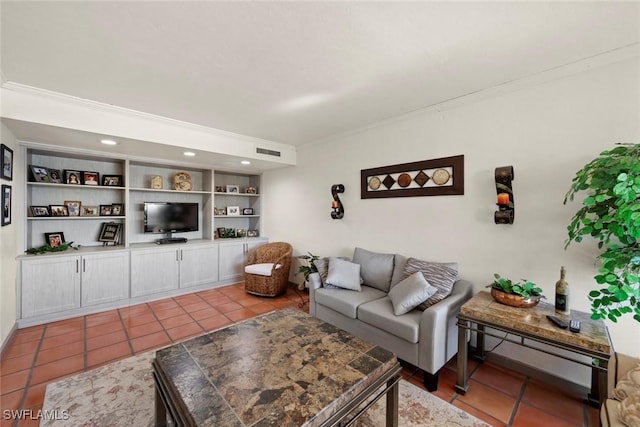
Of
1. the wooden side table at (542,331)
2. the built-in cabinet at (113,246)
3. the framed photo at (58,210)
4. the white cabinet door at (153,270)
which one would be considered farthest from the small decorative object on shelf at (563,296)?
the framed photo at (58,210)

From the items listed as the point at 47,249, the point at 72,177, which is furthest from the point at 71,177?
the point at 47,249

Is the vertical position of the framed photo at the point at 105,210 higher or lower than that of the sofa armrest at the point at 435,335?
higher

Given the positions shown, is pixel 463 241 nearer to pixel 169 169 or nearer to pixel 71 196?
pixel 169 169

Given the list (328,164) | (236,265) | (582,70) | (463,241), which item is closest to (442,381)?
(463,241)

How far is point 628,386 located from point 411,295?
48.3 inches

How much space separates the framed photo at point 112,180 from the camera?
12.3 ft

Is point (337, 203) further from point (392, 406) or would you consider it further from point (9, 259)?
point (9, 259)

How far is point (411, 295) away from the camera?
223 centimetres

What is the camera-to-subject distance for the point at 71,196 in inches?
143

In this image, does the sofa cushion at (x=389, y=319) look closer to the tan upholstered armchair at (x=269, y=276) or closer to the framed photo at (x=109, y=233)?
the tan upholstered armchair at (x=269, y=276)

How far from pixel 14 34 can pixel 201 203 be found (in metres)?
3.39

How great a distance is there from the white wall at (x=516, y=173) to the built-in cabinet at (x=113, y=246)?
2.60 metres

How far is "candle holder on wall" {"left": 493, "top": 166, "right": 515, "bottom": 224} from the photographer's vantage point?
219 cm

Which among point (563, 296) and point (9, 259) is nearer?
point (563, 296)
